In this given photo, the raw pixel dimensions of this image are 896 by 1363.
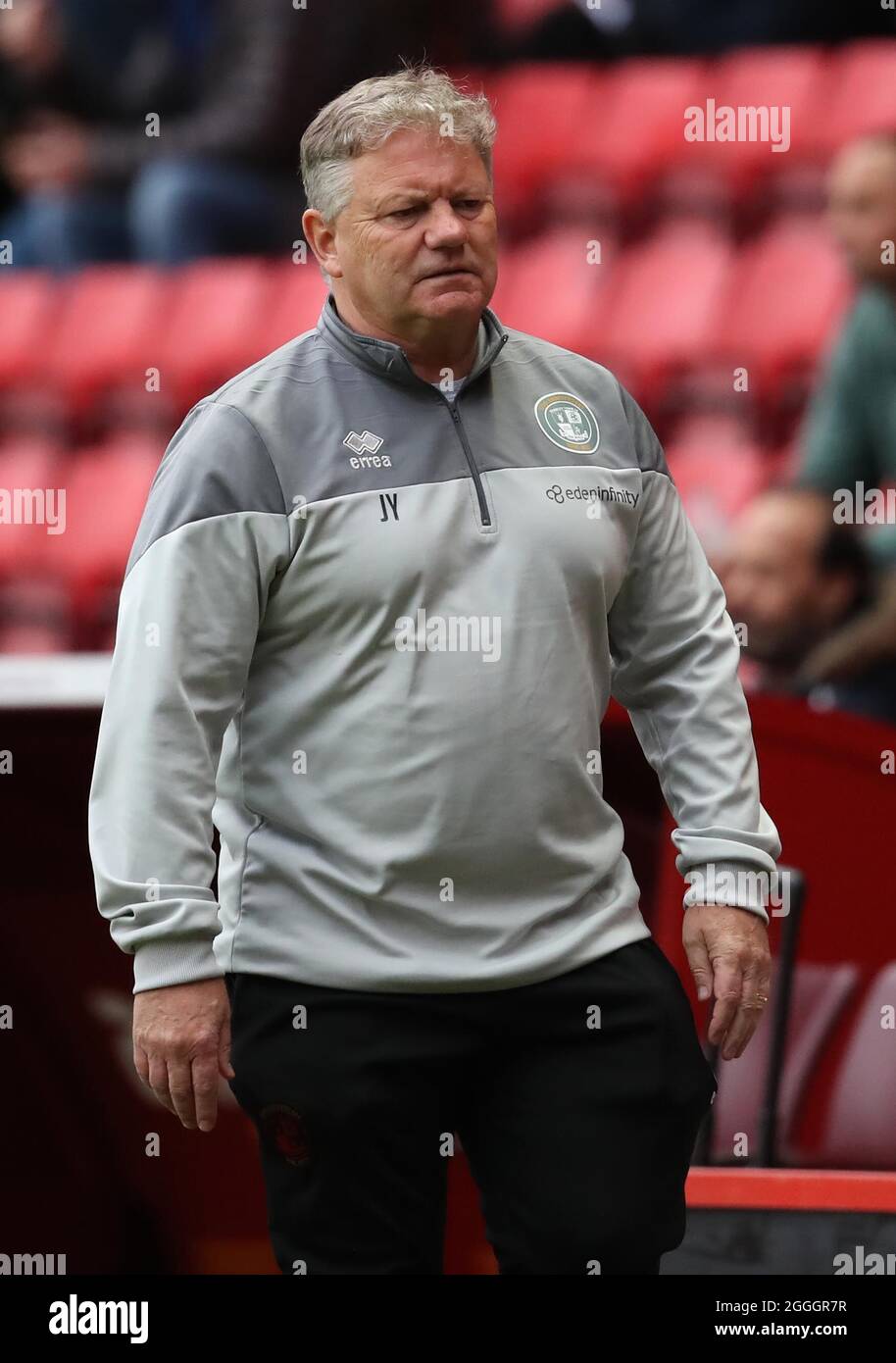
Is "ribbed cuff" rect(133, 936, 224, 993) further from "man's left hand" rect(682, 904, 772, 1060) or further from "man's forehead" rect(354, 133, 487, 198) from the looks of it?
"man's forehead" rect(354, 133, 487, 198)

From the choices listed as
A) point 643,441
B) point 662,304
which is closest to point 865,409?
point 662,304

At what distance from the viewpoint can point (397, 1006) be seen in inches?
54.1

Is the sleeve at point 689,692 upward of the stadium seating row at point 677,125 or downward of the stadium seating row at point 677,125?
downward

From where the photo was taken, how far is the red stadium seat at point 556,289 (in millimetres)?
4480

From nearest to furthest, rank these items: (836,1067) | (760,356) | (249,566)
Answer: (249,566) → (836,1067) → (760,356)

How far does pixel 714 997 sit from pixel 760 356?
2911 millimetres

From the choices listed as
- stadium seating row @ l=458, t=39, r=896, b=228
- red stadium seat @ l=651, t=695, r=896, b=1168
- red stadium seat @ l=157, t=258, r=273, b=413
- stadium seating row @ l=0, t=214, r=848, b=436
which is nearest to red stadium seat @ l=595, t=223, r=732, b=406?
stadium seating row @ l=0, t=214, r=848, b=436

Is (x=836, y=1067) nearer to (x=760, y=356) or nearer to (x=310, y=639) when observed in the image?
(x=310, y=639)

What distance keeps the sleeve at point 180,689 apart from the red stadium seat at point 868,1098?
940mm

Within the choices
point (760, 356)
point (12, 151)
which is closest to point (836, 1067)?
point (760, 356)

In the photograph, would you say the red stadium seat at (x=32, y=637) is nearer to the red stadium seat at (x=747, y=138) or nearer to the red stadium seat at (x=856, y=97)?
the red stadium seat at (x=747, y=138)

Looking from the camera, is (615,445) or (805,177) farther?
(805,177)

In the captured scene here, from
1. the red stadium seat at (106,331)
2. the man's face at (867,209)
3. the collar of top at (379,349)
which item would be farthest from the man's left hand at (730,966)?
the red stadium seat at (106,331)

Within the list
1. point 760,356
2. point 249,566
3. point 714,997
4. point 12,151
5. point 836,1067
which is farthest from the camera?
point 12,151
